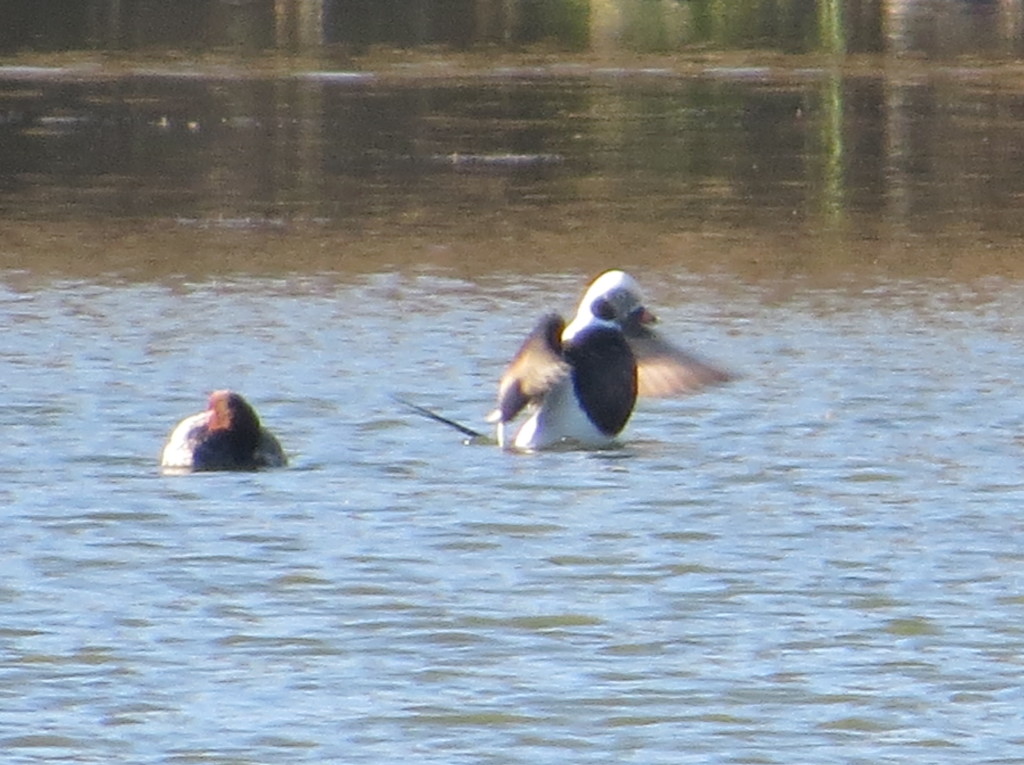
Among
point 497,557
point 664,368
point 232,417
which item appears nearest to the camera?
point 497,557

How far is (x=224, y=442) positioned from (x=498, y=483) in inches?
34.6

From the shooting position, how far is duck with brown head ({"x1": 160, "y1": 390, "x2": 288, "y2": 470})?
27.8ft

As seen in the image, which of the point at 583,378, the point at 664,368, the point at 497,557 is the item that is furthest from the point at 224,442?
the point at 664,368

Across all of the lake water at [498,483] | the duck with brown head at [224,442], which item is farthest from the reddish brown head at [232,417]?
the lake water at [498,483]

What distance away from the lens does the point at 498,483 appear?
8.48m

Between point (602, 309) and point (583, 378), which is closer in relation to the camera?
point (583, 378)

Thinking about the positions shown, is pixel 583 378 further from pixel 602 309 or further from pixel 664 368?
pixel 664 368

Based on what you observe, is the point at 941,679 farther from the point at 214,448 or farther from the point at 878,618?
the point at 214,448

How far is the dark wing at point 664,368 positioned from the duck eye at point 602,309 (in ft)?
0.78

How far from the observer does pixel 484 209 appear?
1681 centimetres

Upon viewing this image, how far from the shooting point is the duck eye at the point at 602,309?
933 centimetres

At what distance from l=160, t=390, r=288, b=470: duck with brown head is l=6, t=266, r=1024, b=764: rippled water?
13 centimetres

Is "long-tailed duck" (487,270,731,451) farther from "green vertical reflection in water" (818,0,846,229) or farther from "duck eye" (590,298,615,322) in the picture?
"green vertical reflection in water" (818,0,846,229)

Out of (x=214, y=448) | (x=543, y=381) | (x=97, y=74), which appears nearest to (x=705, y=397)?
(x=543, y=381)
